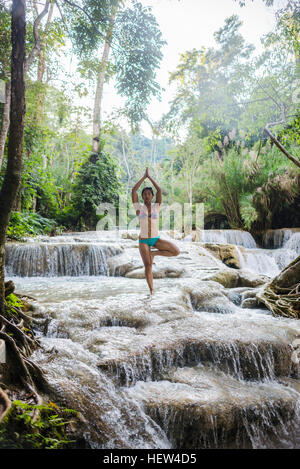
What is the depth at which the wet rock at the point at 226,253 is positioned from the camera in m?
9.53

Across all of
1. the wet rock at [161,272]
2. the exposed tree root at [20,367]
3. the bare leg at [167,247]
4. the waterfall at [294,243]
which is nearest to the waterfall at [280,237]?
the waterfall at [294,243]

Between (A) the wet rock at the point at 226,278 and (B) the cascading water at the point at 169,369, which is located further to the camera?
(A) the wet rock at the point at 226,278

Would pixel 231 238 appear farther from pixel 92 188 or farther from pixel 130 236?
pixel 92 188

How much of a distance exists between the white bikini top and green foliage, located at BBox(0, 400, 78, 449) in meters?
2.58

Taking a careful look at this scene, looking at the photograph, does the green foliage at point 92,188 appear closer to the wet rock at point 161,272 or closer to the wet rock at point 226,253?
the wet rock at point 226,253

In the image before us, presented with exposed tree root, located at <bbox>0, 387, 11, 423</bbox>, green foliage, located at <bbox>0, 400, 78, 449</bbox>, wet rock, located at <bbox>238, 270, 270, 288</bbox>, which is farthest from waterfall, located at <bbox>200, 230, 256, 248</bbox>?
exposed tree root, located at <bbox>0, 387, 11, 423</bbox>

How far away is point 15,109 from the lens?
2.32m

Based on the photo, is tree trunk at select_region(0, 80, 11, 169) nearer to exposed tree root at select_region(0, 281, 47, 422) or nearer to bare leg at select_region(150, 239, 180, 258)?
bare leg at select_region(150, 239, 180, 258)

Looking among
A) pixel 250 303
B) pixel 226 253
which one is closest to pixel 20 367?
pixel 250 303

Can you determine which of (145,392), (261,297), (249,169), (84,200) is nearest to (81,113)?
(84,200)

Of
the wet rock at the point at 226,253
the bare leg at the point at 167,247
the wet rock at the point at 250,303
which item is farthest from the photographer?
the wet rock at the point at 226,253

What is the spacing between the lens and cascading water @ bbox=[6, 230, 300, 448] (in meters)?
2.28

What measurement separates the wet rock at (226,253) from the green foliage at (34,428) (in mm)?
8171

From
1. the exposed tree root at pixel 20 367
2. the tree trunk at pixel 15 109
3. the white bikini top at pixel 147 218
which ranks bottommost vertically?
the exposed tree root at pixel 20 367
